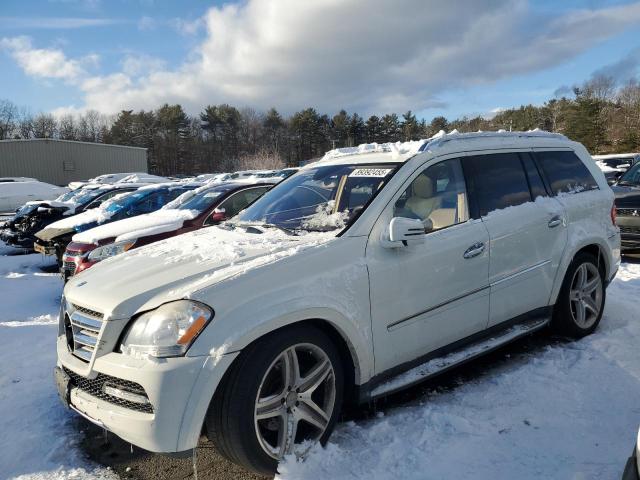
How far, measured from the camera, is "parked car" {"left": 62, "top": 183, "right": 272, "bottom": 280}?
6305 mm

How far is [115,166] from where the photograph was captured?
55844 millimetres

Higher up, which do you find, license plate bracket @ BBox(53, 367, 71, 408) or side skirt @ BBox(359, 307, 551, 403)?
license plate bracket @ BBox(53, 367, 71, 408)

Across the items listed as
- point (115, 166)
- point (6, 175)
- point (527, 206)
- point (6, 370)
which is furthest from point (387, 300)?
point (115, 166)

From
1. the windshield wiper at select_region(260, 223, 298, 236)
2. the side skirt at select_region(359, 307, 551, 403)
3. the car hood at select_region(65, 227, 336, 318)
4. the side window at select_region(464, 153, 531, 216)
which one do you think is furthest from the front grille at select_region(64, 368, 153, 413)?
the side window at select_region(464, 153, 531, 216)

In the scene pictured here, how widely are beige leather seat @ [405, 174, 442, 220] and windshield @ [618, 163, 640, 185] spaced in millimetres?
7767

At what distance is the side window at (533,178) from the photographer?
4156 mm

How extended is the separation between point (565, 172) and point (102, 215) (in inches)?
325

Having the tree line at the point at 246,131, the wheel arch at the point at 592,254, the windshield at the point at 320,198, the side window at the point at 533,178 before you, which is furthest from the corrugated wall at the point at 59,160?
the wheel arch at the point at 592,254

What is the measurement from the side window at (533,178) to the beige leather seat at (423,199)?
1186 mm

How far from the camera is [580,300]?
446 cm

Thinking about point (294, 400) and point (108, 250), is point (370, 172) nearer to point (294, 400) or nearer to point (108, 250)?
point (294, 400)

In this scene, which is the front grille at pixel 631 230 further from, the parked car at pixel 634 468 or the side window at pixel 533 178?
the parked car at pixel 634 468

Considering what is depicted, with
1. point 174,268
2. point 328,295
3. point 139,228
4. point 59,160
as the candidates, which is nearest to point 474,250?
point 328,295

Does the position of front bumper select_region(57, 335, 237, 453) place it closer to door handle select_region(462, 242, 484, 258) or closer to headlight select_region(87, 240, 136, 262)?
door handle select_region(462, 242, 484, 258)
